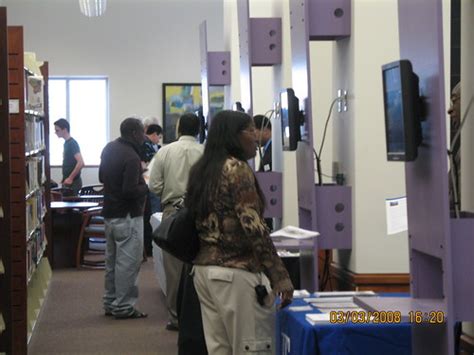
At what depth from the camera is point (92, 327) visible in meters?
6.79

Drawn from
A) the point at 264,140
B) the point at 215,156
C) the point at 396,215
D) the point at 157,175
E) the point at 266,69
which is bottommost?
the point at 396,215

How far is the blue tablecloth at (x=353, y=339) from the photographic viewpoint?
3229 mm

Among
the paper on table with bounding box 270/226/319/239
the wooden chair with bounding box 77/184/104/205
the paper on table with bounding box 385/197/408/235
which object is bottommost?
the wooden chair with bounding box 77/184/104/205

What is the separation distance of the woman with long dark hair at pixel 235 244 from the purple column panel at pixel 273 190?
2.50 m

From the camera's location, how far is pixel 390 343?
331cm

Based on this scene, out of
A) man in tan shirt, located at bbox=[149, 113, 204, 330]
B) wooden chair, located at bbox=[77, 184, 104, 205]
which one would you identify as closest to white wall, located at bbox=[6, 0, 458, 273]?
man in tan shirt, located at bbox=[149, 113, 204, 330]

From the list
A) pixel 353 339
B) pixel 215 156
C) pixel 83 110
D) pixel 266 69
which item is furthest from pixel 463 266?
pixel 83 110

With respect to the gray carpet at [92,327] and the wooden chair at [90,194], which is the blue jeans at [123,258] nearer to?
the gray carpet at [92,327]

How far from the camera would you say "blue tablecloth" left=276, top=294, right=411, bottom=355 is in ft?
10.6

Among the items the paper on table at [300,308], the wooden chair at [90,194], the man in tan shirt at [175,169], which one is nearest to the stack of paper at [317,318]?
the paper on table at [300,308]

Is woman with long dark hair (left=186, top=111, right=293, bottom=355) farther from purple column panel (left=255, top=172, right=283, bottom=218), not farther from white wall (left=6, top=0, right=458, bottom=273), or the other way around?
purple column panel (left=255, top=172, right=283, bottom=218)

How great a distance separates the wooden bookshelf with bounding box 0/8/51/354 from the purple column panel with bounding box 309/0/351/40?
1677 millimetres

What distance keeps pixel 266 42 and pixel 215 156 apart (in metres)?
2.75

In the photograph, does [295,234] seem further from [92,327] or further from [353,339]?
[92,327]
